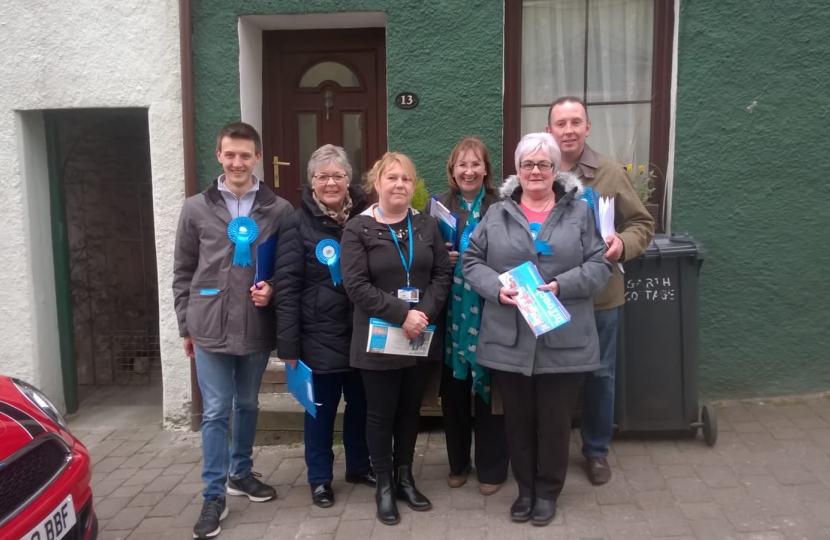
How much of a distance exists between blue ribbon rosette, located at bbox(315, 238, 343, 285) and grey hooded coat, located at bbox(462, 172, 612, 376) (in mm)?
632

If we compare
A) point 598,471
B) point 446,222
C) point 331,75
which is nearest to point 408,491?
point 598,471

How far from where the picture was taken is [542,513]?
329 centimetres

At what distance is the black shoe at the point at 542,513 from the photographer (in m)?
3.27

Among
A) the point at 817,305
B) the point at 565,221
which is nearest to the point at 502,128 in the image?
the point at 565,221

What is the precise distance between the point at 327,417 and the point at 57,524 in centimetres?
143

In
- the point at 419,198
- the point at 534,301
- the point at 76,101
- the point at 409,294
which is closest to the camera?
the point at 534,301

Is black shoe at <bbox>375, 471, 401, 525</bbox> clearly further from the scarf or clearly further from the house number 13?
the house number 13

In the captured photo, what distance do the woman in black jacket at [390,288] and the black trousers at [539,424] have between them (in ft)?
1.45

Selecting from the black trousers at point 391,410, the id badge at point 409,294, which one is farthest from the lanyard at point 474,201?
the black trousers at point 391,410

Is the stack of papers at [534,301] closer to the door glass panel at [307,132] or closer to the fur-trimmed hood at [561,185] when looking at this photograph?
the fur-trimmed hood at [561,185]

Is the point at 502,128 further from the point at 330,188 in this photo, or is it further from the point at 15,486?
the point at 15,486

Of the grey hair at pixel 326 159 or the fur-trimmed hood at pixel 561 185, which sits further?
the grey hair at pixel 326 159

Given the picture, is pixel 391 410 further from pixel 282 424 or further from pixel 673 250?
pixel 673 250

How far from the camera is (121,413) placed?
5332 mm
